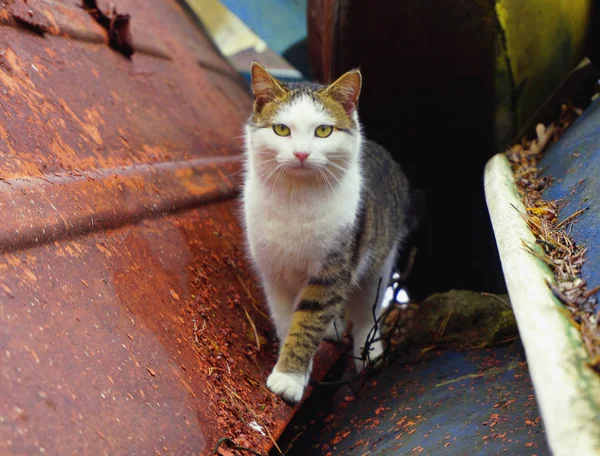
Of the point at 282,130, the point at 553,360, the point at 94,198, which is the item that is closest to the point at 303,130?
the point at 282,130

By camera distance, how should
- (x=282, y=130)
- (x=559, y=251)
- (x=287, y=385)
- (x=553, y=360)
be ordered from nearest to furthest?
(x=553, y=360)
(x=559, y=251)
(x=287, y=385)
(x=282, y=130)

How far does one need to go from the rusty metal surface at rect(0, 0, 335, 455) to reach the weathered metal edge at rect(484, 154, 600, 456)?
0.63 metres

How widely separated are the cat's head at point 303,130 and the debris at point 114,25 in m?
0.55

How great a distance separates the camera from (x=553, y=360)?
0.72 meters

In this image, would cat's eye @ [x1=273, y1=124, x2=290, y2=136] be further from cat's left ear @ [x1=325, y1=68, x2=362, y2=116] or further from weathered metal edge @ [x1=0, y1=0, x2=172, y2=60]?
weathered metal edge @ [x1=0, y1=0, x2=172, y2=60]

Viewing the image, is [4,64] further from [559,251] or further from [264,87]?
[559,251]

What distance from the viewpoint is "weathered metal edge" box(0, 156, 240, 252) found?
1.06 m

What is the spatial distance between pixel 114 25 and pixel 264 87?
2.06 feet

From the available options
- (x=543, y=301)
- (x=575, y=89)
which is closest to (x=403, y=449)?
(x=543, y=301)

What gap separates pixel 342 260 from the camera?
70.9 inches

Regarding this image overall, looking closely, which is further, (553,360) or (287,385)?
(287,385)

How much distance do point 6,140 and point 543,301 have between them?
112 cm

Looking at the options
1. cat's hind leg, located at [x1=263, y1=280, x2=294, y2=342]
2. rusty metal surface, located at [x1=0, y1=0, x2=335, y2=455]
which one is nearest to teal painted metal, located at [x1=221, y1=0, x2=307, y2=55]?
rusty metal surface, located at [x1=0, y1=0, x2=335, y2=455]

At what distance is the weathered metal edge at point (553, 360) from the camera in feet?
2.08
